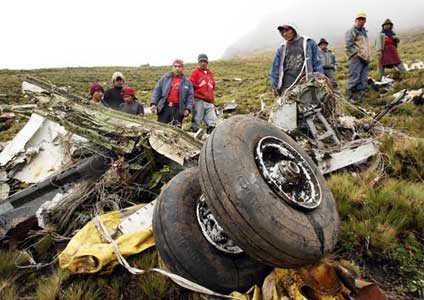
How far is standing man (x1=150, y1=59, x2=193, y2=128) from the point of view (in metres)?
5.98

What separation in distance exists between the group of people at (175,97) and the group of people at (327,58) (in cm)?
136

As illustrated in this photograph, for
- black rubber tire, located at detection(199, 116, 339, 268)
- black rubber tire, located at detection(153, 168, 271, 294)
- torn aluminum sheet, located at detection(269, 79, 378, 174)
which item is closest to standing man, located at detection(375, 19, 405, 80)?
torn aluminum sheet, located at detection(269, 79, 378, 174)

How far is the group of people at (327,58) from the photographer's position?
5352 millimetres

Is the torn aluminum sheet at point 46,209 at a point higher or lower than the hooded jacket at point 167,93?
lower

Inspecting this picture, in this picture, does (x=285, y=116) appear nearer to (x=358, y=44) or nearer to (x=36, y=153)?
(x=36, y=153)

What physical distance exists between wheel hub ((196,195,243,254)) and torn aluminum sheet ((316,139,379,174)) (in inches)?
76.0

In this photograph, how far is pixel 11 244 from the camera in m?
3.29

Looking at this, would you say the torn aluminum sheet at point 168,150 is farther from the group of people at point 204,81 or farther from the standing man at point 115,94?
the standing man at point 115,94

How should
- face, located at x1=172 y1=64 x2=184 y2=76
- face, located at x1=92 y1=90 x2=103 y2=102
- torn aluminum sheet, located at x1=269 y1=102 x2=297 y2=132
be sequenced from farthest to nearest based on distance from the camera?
1. face, located at x1=92 y1=90 x2=103 y2=102
2. face, located at x1=172 y1=64 x2=184 y2=76
3. torn aluminum sheet, located at x1=269 y1=102 x2=297 y2=132

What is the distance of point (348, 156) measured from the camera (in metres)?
4.02

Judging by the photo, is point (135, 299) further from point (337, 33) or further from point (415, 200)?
point (337, 33)

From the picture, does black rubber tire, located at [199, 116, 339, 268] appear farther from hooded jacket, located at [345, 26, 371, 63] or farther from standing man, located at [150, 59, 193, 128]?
hooded jacket, located at [345, 26, 371, 63]

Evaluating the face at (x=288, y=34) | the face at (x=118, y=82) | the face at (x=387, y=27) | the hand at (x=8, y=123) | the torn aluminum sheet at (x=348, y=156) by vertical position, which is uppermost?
the face at (x=387, y=27)

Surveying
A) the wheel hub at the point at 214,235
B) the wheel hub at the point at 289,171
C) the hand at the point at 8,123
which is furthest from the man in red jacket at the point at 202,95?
the hand at the point at 8,123
